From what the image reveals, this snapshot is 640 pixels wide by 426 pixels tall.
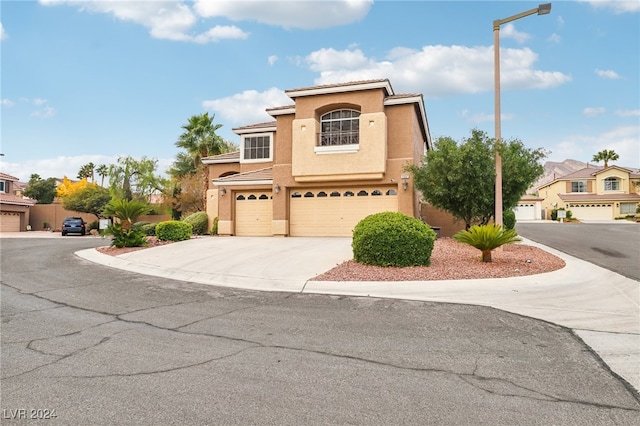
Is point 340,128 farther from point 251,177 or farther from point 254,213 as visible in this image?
point 254,213

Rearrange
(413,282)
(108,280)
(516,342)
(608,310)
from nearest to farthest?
(516,342)
(608,310)
(413,282)
(108,280)

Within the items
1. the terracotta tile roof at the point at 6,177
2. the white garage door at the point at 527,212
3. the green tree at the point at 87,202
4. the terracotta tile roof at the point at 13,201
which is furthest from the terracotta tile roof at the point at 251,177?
the white garage door at the point at 527,212

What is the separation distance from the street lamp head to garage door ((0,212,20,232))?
4493 cm

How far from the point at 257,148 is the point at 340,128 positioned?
673cm

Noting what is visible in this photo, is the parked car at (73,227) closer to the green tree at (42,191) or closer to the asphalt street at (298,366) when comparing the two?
the asphalt street at (298,366)

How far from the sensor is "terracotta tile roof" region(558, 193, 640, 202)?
5221 centimetres

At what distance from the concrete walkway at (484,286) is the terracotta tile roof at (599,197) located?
157 ft

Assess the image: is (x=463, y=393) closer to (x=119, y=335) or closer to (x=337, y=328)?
(x=337, y=328)

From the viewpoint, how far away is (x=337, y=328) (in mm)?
6441

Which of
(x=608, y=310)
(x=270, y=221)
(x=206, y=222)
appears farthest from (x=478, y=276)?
(x=206, y=222)

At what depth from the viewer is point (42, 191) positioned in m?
60.0

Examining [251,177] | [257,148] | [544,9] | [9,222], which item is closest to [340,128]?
[251,177]

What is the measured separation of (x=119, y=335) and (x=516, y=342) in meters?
5.64

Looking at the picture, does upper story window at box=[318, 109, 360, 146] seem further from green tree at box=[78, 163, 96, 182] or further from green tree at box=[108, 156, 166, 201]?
green tree at box=[78, 163, 96, 182]
